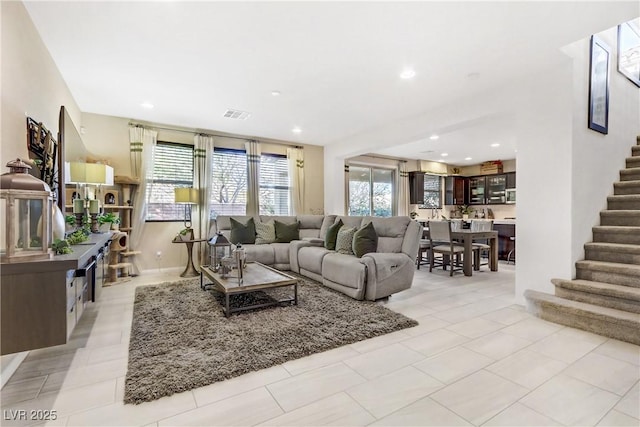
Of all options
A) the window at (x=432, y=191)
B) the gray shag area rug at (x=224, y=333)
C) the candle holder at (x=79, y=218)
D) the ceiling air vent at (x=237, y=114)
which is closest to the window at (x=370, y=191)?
the window at (x=432, y=191)

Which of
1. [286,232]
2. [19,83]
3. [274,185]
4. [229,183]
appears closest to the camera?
[19,83]

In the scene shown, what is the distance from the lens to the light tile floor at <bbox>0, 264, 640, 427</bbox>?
154 cm

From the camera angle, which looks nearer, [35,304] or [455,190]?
[35,304]

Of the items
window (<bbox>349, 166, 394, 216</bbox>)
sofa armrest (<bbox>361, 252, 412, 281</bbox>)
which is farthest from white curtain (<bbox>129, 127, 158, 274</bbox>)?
window (<bbox>349, 166, 394, 216</bbox>)

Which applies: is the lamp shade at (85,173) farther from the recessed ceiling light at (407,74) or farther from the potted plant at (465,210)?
the potted plant at (465,210)

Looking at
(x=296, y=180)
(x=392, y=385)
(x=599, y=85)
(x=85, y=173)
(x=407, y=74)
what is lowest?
(x=392, y=385)

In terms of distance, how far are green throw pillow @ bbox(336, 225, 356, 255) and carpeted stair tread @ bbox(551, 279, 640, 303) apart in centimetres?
225

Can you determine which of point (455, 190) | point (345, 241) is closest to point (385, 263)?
point (345, 241)

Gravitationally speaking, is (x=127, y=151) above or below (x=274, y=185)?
above

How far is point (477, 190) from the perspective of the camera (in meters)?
9.01

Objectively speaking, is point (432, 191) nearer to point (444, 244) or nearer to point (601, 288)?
point (444, 244)

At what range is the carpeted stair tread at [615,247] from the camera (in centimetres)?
304

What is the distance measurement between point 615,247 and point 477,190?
6202mm

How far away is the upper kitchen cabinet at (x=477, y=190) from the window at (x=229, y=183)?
6.89 m
